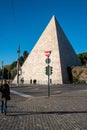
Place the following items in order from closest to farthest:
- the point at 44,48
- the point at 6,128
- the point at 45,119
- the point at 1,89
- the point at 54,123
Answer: the point at 6,128 → the point at 54,123 → the point at 45,119 → the point at 1,89 → the point at 44,48

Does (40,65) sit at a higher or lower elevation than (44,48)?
lower

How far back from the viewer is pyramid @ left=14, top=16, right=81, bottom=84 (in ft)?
226

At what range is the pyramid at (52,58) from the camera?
226ft

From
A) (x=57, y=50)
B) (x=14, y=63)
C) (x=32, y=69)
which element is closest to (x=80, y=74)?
(x=57, y=50)

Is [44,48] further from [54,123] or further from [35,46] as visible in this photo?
[54,123]

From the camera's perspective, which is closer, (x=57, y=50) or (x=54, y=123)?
(x=54, y=123)

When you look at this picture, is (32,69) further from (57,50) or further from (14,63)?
(14,63)

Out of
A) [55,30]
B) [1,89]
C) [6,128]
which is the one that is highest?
[55,30]

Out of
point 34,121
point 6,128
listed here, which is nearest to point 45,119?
point 34,121

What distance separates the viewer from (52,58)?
7075 centimetres

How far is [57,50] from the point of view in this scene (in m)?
70.4

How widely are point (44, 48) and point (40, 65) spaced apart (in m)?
5.14

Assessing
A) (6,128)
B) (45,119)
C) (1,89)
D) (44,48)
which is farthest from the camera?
(44,48)

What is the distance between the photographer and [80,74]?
68562 millimetres
